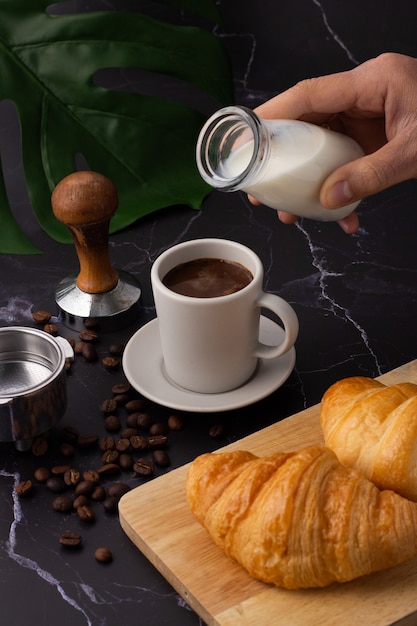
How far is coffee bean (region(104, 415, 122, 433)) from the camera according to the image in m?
1.60

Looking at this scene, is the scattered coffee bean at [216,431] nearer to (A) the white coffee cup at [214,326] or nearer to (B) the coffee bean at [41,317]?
(A) the white coffee cup at [214,326]

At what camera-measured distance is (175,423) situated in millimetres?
1590

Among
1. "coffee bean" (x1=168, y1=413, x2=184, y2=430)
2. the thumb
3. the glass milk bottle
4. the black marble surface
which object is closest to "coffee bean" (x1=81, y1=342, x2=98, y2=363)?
the black marble surface

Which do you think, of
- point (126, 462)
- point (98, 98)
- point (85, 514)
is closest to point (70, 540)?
point (85, 514)

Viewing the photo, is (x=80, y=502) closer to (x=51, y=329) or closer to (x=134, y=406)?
(x=134, y=406)

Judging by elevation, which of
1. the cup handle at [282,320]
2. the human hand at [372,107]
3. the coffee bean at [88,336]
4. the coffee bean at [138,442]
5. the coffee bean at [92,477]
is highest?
the human hand at [372,107]

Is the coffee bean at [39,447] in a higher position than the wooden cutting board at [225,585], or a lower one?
lower

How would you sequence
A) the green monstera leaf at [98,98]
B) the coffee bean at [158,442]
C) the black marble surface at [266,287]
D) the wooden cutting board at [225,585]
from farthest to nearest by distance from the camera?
1. the green monstera leaf at [98,98]
2. the coffee bean at [158,442]
3. the black marble surface at [266,287]
4. the wooden cutting board at [225,585]

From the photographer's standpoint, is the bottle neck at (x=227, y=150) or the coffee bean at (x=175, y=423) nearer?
the bottle neck at (x=227, y=150)

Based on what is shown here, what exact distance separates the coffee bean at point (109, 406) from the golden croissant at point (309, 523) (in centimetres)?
39

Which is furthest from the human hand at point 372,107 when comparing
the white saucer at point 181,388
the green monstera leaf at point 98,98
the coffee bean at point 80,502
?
the coffee bean at point 80,502

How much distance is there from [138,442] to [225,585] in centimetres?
35

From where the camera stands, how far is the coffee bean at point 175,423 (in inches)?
62.5

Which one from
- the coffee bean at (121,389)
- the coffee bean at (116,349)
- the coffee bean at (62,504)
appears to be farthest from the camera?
the coffee bean at (116,349)
